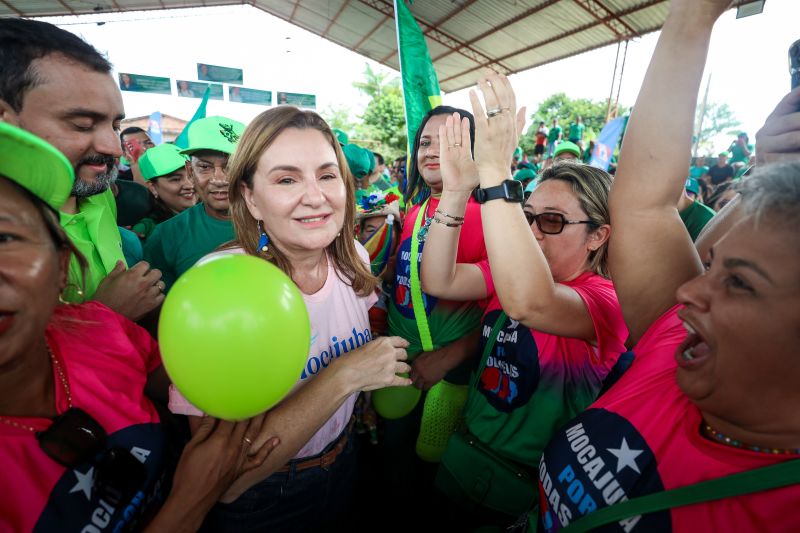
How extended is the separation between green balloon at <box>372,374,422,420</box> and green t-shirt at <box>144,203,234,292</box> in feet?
4.78

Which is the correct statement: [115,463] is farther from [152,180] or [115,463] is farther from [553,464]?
[152,180]

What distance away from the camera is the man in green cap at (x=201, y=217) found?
2.43 m

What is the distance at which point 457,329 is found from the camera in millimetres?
2402

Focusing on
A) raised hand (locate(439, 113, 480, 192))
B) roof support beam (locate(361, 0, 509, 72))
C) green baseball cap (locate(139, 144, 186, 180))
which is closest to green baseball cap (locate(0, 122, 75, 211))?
raised hand (locate(439, 113, 480, 192))

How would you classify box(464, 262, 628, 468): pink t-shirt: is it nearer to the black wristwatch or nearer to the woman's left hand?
the black wristwatch

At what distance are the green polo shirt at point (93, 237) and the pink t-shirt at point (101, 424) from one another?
0.42 metres

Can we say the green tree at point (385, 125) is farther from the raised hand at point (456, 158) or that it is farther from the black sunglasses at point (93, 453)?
the black sunglasses at point (93, 453)

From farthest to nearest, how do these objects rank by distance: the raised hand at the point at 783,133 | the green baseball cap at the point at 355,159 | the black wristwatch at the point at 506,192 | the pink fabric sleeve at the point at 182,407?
1. the green baseball cap at the point at 355,159
2. the black wristwatch at the point at 506,192
3. the pink fabric sleeve at the point at 182,407
4. the raised hand at the point at 783,133

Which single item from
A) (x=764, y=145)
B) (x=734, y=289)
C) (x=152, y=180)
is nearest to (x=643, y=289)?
(x=734, y=289)

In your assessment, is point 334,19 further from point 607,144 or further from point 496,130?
point 496,130

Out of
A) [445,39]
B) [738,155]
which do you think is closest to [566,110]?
[445,39]

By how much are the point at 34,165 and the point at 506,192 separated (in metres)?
1.37

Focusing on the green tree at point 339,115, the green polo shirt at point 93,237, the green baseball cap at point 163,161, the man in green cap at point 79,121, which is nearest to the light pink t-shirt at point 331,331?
the man in green cap at point 79,121

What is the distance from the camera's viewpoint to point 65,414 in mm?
997
